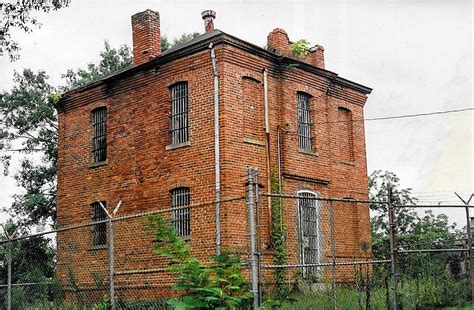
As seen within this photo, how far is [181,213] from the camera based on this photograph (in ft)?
66.9

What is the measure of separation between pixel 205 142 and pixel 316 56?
7543 millimetres

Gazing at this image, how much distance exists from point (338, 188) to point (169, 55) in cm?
791

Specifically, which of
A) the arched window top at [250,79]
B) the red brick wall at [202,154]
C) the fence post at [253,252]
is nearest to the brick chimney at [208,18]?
the red brick wall at [202,154]

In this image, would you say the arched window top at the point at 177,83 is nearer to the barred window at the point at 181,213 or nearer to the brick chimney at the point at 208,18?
the barred window at the point at 181,213

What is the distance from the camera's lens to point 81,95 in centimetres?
2528

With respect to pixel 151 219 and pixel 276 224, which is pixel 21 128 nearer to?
pixel 276 224

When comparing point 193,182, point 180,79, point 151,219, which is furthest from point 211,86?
point 151,219

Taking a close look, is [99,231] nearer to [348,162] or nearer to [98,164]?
[98,164]

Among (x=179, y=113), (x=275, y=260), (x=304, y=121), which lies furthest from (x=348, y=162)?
(x=179, y=113)

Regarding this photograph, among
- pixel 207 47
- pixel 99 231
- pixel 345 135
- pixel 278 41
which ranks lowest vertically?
pixel 99 231

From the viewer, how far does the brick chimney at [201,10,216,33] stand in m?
25.8

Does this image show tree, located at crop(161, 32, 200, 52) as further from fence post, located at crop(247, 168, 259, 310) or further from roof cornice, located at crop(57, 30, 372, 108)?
fence post, located at crop(247, 168, 259, 310)

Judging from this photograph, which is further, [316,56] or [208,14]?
[208,14]

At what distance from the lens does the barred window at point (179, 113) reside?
842 inches
